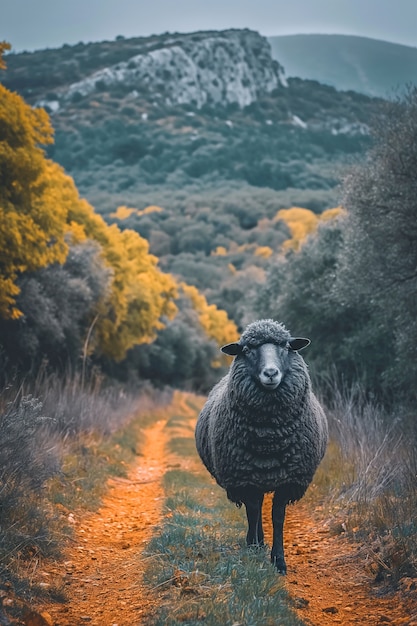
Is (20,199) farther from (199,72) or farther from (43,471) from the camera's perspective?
(199,72)

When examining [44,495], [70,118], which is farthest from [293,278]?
[70,118]

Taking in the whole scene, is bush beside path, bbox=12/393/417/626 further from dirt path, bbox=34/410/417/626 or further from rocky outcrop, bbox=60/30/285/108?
rocky outcrop, bbox=60/30/285/108

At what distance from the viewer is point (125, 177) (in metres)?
124

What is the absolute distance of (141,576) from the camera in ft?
19.8

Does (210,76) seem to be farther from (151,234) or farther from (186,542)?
(186,542)

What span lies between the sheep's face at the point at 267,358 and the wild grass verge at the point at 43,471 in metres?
2.36

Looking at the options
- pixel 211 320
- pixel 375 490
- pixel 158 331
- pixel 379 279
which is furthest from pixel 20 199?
pixel 211 320

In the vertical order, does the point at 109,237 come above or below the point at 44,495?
above

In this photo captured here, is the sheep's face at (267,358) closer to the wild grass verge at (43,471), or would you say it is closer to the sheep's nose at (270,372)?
the sheep's nose at (270,372)

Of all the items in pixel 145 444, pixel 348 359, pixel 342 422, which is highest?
pixel 348 359

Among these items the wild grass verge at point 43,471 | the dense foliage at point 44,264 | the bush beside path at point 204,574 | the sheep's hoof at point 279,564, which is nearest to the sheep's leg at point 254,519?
the bush beside path at point 204,574

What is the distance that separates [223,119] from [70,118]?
39528mm

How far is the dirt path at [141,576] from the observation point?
5.23 m

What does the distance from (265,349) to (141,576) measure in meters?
2.49
